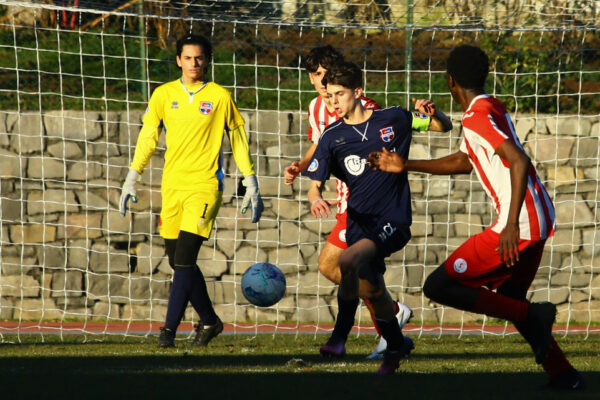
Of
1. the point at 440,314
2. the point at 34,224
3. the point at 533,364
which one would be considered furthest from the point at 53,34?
the point at 533,364

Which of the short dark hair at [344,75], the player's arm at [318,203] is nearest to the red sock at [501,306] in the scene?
the player's arm at [318,203]

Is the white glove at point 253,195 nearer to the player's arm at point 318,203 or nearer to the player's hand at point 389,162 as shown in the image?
the player's arm at point 318,203

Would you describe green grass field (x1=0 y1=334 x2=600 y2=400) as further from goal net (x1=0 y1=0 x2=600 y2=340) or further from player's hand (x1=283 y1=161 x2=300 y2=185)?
goal net (x1=0 y1=0 x2=600 y2=340)

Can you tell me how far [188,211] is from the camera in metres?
7.14

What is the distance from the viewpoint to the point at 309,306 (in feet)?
35.1

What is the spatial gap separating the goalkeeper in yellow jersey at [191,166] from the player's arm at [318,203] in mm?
1169

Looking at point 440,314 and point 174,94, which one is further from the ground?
point 174,94

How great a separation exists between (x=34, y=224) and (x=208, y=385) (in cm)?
641

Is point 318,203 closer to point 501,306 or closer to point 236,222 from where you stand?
point 501,306

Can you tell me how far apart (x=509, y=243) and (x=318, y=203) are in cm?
149

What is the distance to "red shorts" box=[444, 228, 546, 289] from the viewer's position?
4969 mm

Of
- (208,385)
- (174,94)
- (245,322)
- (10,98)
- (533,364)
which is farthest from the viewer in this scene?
(10,98)

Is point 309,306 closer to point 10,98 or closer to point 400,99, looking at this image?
point 400,99

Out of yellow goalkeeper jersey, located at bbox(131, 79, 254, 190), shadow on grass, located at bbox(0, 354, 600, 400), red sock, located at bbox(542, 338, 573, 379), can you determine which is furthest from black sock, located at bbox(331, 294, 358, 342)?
red sock, located at bbox(542, 338, 573, 379)
